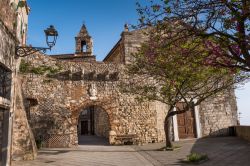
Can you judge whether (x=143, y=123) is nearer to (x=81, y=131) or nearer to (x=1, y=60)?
(x=1, y=60)

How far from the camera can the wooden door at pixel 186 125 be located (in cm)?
1622

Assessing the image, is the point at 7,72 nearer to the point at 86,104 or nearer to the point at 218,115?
the point at 86,104

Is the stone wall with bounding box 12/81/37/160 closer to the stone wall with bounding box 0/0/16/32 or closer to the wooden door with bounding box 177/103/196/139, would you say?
the stone wall with bounding box 0/0/16/32

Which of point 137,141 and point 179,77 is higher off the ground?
point 179,77

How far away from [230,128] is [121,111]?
763 cm

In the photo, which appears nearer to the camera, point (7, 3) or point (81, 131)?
point (7, 3)

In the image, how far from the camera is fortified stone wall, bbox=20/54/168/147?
1357 cm

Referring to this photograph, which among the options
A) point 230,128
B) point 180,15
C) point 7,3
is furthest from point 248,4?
point 230,128

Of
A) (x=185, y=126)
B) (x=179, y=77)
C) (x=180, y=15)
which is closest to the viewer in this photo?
(x=180, y=15)

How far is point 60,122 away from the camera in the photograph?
45.5ft

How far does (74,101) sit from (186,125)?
292 inches

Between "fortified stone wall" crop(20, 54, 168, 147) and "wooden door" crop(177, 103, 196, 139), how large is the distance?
1.70 meters

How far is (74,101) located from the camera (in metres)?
14.4

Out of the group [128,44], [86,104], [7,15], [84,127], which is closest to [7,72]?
[7,15]
